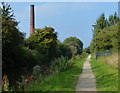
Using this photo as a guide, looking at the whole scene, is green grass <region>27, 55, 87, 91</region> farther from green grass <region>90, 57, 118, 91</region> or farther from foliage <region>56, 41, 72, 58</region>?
foliage <region>56, 41, 72, 58</region>

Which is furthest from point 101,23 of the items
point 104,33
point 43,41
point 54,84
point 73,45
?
point 73,45

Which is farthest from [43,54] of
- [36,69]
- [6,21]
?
[36,69]

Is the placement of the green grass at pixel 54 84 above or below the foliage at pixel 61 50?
below

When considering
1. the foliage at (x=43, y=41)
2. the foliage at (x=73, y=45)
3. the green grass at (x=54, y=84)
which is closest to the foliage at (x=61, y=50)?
the foliage at (x=43, y=41)

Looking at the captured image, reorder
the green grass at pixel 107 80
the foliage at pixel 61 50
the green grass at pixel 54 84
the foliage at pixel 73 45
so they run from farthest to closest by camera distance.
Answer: the foliage at pixel 73 45 → the foliage at pixel 61 50 → the green grass at pixel 107 80 → the green grass at pixel 54 84

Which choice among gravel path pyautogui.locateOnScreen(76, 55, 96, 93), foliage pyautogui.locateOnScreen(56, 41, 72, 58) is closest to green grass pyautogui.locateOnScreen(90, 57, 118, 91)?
gravel path pyautogui.locateOnScreen(76, 55, 96, 93)

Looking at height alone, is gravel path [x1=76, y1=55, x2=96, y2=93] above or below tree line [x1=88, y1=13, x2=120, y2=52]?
below

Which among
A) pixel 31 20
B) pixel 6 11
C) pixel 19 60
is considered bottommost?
pixel 19 60

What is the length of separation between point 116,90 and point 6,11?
2550 cm

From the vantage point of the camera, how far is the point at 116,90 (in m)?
10.3

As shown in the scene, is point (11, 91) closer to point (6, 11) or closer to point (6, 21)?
point (6, 21)

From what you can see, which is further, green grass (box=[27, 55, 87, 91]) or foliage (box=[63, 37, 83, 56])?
foliage (box=[63, 37, 83, 56])

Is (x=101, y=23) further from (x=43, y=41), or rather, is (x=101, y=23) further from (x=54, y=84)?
(x=54, y=84)

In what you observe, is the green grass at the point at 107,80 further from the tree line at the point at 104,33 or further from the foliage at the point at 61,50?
the foliage at the point at 61,50
